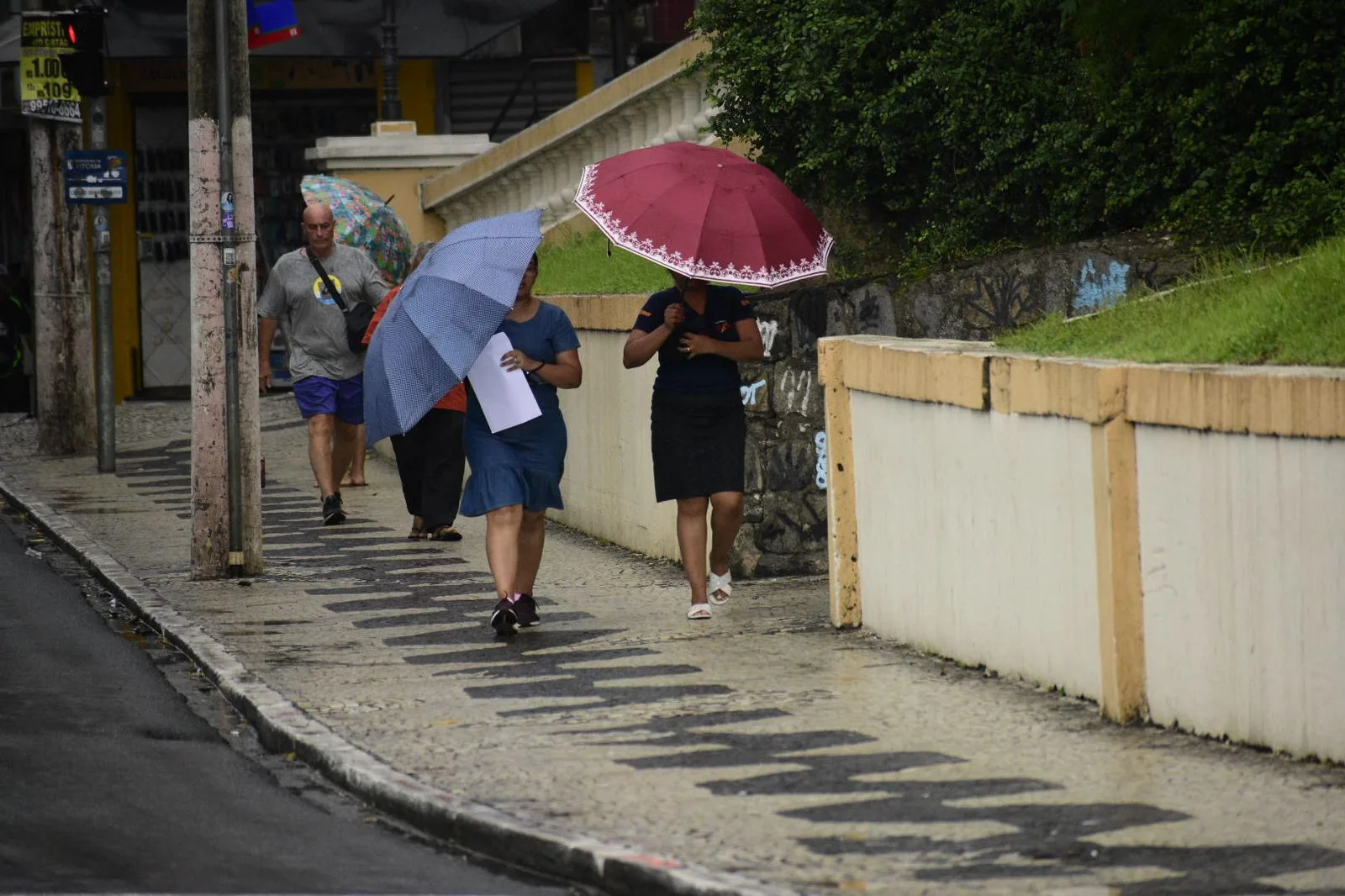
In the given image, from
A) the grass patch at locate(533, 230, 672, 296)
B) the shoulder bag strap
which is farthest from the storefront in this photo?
the shoulder bag strap

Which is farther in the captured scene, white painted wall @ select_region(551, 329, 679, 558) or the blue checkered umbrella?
white painted wall @ select_region(551, 329, 679, 558)

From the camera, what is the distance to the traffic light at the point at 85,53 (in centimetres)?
1795

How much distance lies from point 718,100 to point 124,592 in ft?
16.4

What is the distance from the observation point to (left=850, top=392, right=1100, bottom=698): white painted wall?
824 cm

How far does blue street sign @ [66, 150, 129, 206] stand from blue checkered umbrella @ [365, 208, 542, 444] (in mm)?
9555

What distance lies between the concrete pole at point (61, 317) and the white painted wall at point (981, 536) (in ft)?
38.8

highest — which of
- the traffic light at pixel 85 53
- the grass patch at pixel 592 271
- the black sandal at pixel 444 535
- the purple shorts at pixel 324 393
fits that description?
the traffic light at pixel 85 53

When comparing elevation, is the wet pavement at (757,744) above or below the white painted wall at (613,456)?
below

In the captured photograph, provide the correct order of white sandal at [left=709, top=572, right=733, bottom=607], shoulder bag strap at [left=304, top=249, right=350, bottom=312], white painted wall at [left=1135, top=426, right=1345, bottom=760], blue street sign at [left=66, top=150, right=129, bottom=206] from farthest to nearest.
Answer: blue street sign at [left=66, top=150, right=129, bottom=206] < shoulder bag strap at [left=304, top=249, right=350, bottom=312] < white sandal at [left=709, top=572, right=733, bottom=607] < white painted wall at [left=1135, top=426, right=1345, bottom=760]

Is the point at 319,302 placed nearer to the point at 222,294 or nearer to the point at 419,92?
the point at 222,294

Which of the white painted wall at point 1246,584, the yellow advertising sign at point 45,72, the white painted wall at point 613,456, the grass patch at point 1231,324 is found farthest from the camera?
the yellow advertising sign at point 45,72

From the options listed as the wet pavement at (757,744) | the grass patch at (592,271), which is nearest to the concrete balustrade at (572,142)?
the grass patch at (592,271)

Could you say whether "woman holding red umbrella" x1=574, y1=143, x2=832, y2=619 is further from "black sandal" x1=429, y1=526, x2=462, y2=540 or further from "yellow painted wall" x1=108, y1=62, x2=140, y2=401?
"yellow painted wall" x1=108, y1=62, x2=140, y2=401

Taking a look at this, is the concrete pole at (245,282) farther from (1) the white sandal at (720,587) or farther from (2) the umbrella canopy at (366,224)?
(2) the umbrella canopy at (366,224)
